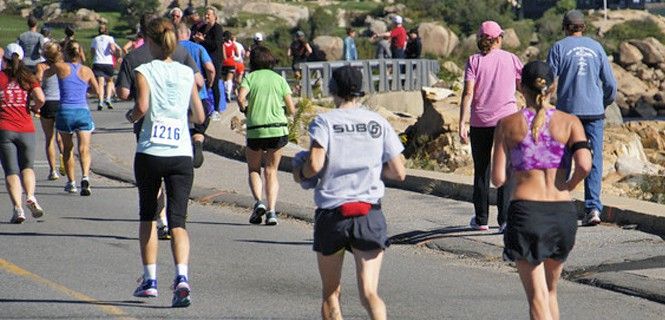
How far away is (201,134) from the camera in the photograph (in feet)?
47.3

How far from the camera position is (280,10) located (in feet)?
307

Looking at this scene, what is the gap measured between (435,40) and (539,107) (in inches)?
2444

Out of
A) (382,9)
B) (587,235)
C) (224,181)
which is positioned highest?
(587,235)

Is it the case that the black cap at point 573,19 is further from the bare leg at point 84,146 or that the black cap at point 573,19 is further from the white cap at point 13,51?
the bare leg at point 84,146

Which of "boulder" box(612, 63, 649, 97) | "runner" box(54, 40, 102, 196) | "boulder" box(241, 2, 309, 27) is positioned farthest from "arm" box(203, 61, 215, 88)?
"boulder" box(241, 2, 309, 27)

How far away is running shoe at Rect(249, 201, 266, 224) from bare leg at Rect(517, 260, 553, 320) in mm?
6648

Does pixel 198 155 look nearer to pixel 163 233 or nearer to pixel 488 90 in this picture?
pixel 163 233

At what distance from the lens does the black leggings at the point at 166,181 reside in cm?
1017

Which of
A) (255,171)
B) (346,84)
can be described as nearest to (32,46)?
(255,171)

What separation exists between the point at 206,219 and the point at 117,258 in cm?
276

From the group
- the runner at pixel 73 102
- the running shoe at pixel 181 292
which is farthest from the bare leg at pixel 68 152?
the running shoe at pixel 181 292

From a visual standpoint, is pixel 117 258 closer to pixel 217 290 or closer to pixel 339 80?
pixel 217 290

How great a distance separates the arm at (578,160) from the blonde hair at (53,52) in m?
9.08

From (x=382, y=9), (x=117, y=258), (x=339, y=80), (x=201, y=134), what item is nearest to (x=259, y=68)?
(x=201, y=134)
